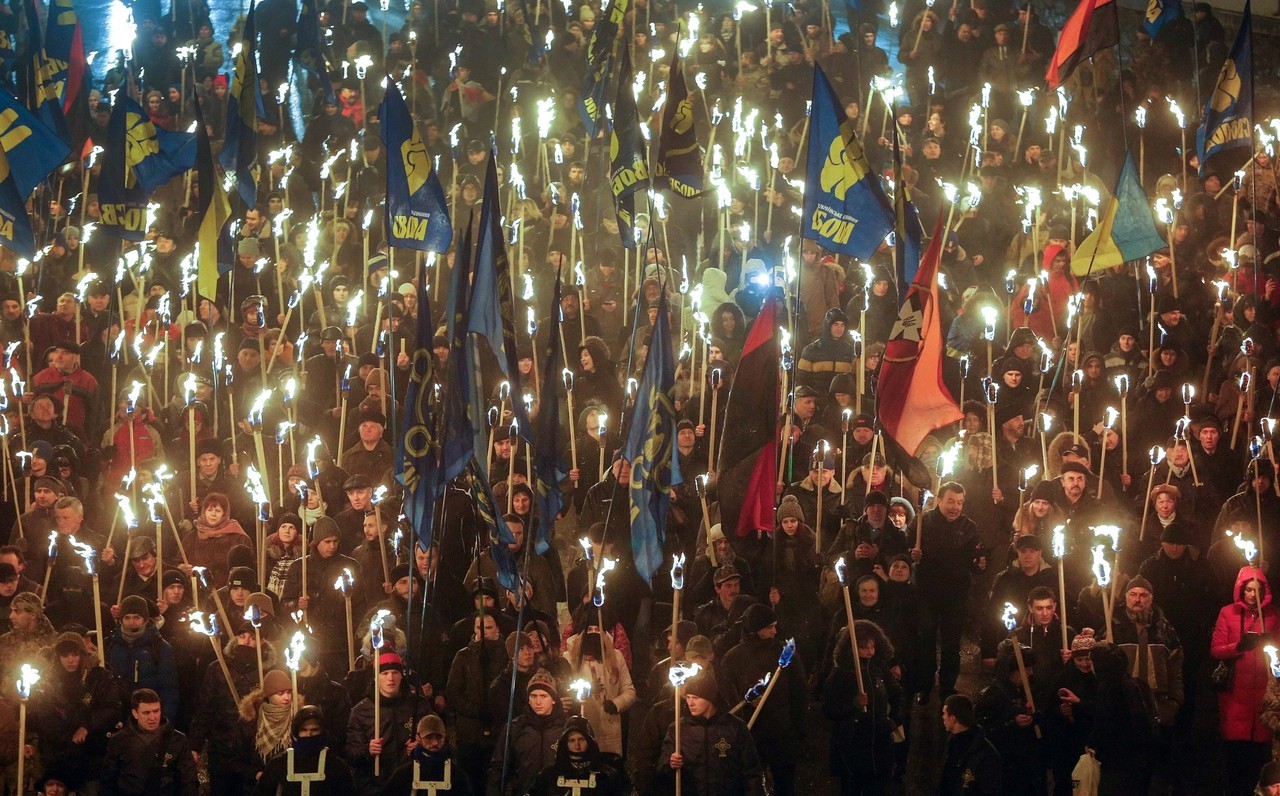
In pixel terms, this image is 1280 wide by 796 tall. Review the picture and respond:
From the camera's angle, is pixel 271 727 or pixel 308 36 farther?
pixel 308 36

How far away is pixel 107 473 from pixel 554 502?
4.45 metres

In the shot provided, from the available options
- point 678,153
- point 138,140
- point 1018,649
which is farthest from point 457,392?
point 138,140

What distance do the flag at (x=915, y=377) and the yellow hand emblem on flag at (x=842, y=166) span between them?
2.19ft

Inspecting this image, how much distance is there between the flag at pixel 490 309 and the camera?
36.6ft

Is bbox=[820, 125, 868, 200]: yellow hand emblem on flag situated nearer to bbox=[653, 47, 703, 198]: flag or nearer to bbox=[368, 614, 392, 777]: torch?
bbox=[653, 47, 703, 198]: flag

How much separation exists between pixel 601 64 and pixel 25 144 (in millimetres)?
5474

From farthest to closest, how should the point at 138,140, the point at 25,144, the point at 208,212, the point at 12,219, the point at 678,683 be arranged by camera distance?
the point at 138,140, the point at 208,212, the point at 25,144, the point at 12,219, the point at 678,683

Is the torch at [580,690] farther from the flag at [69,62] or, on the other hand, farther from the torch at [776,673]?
the flag at [69,62]

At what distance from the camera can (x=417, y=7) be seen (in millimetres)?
22656

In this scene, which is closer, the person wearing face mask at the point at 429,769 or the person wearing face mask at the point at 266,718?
the person wearing face mask at the point at 429,769

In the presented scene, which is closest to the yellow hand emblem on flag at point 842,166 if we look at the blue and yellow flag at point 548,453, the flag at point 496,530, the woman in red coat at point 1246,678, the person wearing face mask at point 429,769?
the blue and yellow flag at point 548,453

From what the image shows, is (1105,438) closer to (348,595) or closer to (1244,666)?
(1244,666)

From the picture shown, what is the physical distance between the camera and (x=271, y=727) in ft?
35.7

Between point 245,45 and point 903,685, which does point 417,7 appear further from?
point 903,685
